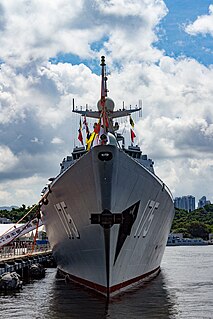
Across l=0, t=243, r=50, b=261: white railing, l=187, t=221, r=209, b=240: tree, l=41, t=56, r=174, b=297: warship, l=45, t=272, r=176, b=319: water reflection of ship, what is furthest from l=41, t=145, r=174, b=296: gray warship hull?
l=187, t=221, r=209, b=240: tree

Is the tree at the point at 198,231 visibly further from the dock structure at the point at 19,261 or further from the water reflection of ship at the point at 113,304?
the water reflection of ship at the point at 113,304

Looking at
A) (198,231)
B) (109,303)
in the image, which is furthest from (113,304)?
(198,231)

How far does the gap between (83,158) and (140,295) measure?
818 centimetres

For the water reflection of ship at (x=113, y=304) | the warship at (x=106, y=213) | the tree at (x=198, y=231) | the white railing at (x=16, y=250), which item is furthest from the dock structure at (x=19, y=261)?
the tree at (x=198, y=231)

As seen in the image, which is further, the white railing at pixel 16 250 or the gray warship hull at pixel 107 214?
the white railing at pixel 16 250

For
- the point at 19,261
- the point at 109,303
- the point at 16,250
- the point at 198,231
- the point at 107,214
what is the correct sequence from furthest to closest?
the point at 198,231, the point at 16,250, the point at 19,261, the point at 109,303, the point at 107,214

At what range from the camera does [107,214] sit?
74.0 ft

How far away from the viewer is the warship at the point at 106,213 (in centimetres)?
2253

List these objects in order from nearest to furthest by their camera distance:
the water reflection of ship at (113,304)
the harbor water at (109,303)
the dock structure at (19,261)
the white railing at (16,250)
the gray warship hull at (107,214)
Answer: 1. the water reflection of ship at (113,304)
2. the harbor water at (109,303)
3. the gray warship hull at (107,214)
4. the dock structure at (19,261)
5. the white railing at (16,250)

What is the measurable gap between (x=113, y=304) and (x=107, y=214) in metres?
3.98

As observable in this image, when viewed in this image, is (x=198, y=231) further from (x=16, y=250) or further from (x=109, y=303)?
(x=109, y=303)

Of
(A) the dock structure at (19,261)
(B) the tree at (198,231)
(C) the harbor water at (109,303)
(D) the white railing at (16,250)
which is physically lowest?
(C) the harbor water at (109,303)

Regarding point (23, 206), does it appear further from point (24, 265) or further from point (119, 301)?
point (119, 301)

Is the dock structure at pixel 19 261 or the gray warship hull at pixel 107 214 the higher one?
A: the gray warship hull at pixel 107 214
